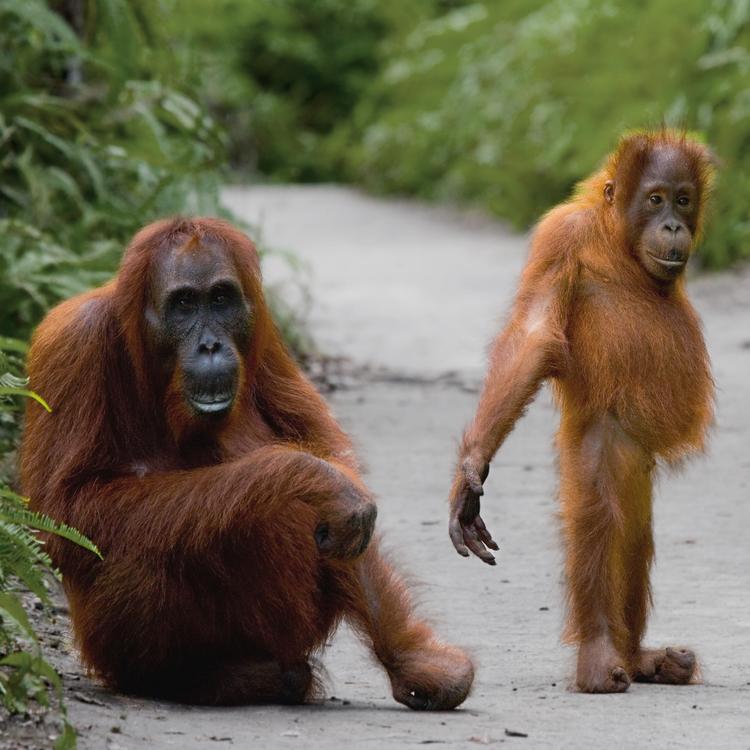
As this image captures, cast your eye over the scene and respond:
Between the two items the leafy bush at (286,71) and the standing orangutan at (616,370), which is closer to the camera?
the standing orangutan at (616,370)

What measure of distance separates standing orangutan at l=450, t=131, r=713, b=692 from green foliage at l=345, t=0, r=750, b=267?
845 centimetres

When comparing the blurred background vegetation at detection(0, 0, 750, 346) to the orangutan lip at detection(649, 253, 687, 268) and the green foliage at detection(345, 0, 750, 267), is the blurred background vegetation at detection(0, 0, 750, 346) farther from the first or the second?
the orangutan lip at detection(649, 253, 687, 268)

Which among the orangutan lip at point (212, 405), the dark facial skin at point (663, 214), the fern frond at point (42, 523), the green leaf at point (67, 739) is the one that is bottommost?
the green leaf at point (67, 739)

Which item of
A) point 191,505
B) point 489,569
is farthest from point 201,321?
point 489,569

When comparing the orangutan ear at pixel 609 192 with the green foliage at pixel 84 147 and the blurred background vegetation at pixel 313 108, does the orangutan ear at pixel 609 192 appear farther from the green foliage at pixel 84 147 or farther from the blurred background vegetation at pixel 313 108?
the green foliage at pixel 84 147

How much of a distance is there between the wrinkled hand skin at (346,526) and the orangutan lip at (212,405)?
39 cm

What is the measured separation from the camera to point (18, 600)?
13.2ft

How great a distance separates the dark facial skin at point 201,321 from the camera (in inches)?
166

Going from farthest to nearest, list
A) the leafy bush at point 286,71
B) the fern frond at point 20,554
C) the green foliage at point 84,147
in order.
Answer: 1. the leafy bush at point 286,71
2. the green foliage at point 84,147
3. the fern frond at point 20,554

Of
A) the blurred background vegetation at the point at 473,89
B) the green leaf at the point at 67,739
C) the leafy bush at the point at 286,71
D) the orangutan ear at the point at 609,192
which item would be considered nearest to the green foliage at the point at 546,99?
the blurred background vegetation at the point at 473,89

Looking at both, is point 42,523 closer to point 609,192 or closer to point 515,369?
point 515,369

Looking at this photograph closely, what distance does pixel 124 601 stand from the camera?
4.27 meters

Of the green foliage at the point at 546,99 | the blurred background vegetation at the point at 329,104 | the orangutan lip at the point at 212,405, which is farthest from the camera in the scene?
the green foliage at the point at 546,99

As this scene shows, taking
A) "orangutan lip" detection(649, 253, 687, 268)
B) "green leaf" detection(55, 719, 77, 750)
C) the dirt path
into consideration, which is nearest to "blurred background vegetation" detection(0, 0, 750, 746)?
"green leaf" detection(55, 719, 77, 750)
